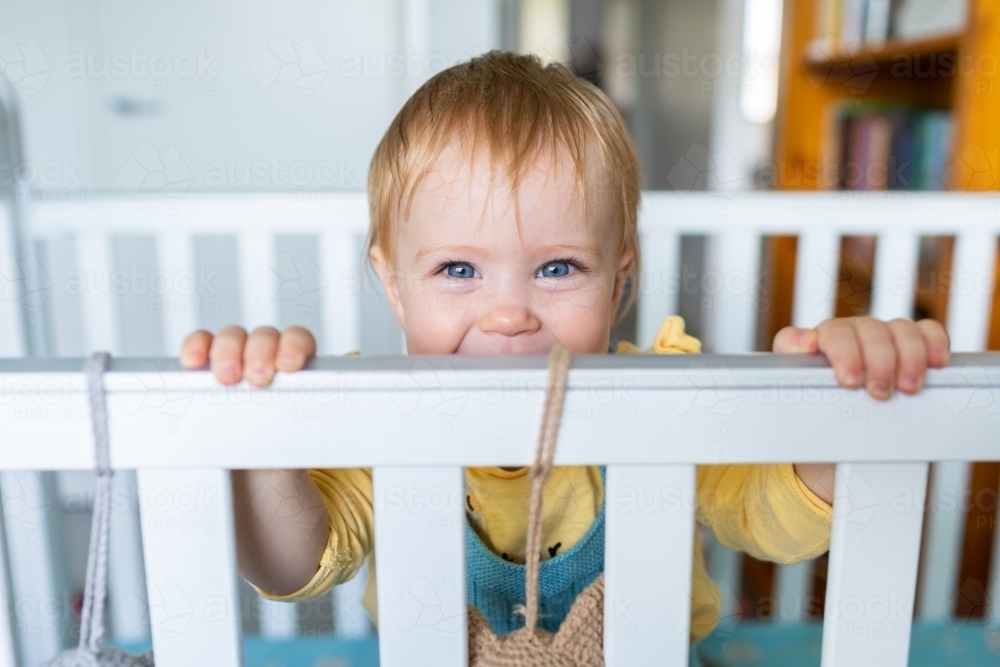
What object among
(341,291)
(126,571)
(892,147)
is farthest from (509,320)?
(892,147)

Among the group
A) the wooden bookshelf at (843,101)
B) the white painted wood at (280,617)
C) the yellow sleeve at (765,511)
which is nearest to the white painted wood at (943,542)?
the wooden bookshelf at (843,101)

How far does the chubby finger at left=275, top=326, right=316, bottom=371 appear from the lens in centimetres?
40

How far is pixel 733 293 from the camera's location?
1.13 meters

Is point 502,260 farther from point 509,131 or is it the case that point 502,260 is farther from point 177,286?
point 177,286

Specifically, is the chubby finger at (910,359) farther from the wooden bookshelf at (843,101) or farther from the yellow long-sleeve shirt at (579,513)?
the wooden bookshelf at (843,101)

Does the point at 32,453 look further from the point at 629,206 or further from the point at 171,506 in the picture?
the point at 629,206

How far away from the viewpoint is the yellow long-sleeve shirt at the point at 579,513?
0.58m

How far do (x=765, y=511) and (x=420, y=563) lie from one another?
1.03 feet

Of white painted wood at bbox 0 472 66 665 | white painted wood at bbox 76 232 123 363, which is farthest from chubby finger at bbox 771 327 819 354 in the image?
white painted wood at bbox 76 232 123 363

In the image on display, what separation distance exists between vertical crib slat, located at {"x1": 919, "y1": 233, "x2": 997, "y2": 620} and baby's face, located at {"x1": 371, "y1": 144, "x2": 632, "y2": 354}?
632 millimetres

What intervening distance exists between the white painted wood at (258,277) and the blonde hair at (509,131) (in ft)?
1.17

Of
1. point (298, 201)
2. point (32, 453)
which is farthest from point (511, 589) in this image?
point (298, 201)

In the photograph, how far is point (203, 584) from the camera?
0.41 metres

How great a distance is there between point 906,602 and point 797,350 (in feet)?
0.49
